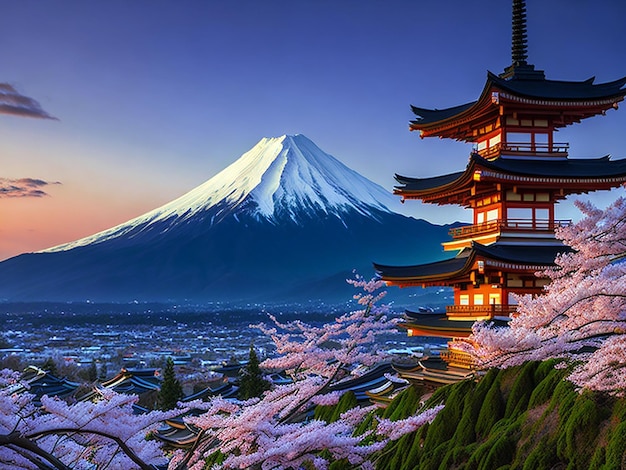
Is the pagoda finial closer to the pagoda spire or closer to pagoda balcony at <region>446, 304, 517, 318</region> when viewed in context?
the pagoda spire

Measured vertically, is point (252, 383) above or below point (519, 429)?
below

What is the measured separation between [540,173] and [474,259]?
260 cm

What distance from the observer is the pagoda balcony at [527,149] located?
15.2 metres

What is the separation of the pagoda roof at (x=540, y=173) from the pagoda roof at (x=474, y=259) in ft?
4.73

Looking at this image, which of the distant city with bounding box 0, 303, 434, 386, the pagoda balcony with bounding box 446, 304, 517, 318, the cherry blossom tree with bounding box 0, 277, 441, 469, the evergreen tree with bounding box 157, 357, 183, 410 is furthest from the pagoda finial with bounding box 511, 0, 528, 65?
the distant city with bounding box 0, 303, 434, 386

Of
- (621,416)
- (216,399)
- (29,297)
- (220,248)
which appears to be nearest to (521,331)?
(621,416)

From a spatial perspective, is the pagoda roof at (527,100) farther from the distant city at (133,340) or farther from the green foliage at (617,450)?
the distant city at (133,340)

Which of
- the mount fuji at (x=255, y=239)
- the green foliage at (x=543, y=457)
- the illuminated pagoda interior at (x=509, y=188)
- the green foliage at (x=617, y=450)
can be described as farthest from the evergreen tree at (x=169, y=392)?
the mount fuji at (x=255, y=239)

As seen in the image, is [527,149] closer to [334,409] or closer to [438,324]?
[438,324]

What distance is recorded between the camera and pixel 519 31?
54.6 ft

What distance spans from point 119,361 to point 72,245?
14607 cm

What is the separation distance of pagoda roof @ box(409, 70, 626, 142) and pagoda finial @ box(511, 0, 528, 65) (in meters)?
0.77

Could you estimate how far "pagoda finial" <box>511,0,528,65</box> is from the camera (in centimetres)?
1656

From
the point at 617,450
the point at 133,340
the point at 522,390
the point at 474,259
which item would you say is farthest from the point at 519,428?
the point at 133,340
